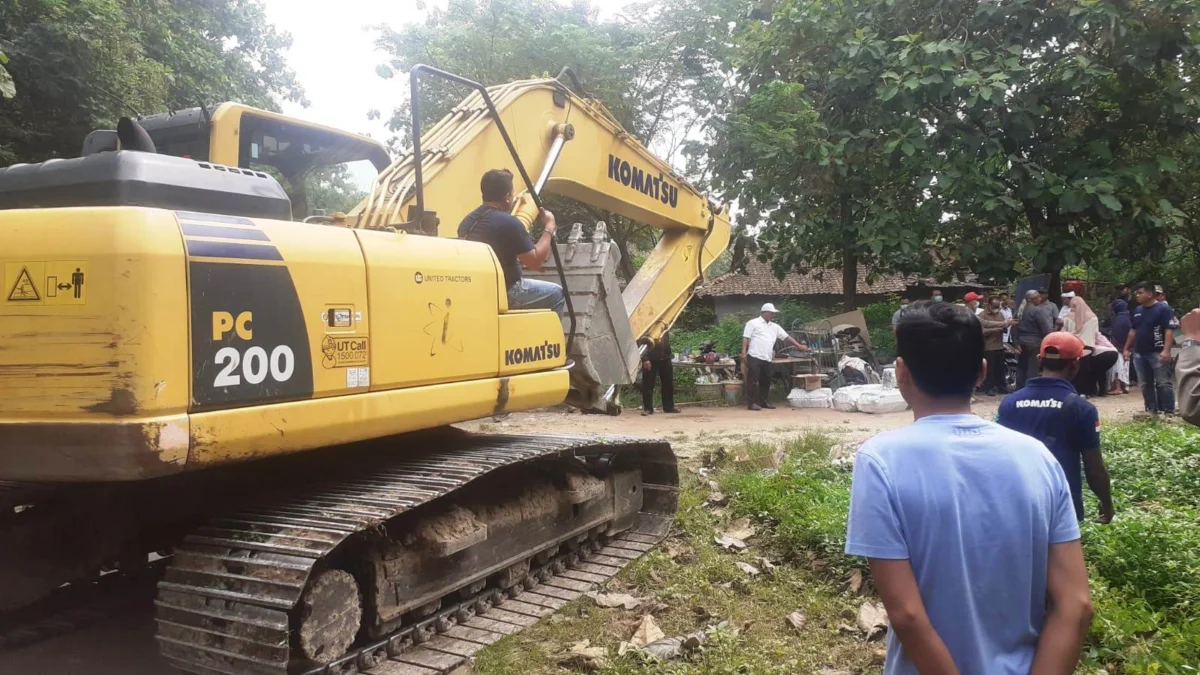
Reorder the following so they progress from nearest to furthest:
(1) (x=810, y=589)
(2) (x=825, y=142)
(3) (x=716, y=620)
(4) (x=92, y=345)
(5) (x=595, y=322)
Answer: (4) (x=92, y=345), (3) (x=716, y=620), (1) (x=810, y=589), (5) (x=595, y=322), (2) (x=825, y=142)

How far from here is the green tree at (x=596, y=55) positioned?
18.2 meters

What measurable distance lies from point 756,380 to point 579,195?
728 centimetres

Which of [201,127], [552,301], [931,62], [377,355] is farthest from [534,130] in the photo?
[931,62]

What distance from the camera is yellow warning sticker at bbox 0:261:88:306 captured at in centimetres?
277

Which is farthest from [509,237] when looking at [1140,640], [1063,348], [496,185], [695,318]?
[695,318]

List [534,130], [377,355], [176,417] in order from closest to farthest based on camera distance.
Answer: [176,417] < [377,355] < [534,130]

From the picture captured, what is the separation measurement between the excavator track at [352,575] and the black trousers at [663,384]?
7.15 metres

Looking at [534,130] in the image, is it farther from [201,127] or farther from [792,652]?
[792,652]

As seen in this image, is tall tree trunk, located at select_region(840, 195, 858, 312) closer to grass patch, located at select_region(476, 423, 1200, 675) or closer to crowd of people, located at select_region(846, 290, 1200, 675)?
grass patch, located at select_region(476, 423, 1200, 675)

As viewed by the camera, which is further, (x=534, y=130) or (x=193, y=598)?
(x=534, y=130)

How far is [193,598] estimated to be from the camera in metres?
3.11

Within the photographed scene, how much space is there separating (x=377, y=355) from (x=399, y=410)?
0.86 feet

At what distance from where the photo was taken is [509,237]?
179 inches

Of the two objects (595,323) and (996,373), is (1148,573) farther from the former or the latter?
(996,373)
